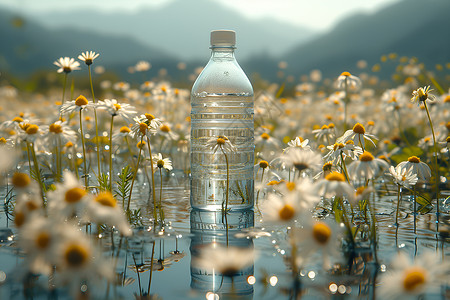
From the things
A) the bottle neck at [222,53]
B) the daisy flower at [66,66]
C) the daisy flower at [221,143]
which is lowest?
the daisy flower at [221,143]

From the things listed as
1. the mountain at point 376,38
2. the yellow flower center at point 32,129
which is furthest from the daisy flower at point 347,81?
the mountain at point 376,38

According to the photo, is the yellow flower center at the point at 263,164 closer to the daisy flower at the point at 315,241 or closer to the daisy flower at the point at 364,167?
the daisy flower at the point at 364,167

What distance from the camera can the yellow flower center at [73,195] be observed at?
1421mm

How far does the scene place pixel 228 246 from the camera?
194cm

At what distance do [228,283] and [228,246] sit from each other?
349mm

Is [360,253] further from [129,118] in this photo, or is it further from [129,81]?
[129,81]

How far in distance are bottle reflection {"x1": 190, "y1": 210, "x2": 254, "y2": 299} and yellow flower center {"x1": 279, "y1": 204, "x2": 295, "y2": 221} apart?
15 cm

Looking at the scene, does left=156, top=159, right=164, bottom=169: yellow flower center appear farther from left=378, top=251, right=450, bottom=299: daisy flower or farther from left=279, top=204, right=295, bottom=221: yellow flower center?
left=378, top=251, right=450, bottom=299: daisy flower

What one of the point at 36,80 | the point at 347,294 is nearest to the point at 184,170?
the point at 347,294

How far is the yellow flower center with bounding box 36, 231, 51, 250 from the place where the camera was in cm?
121

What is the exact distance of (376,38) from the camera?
54.5 metres

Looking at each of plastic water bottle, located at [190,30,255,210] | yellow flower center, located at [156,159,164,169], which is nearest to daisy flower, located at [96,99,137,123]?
yellow flower center, located at [156,159,164,169]

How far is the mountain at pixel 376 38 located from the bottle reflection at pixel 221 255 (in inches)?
1539

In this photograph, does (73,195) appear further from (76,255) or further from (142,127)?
(142,127)
